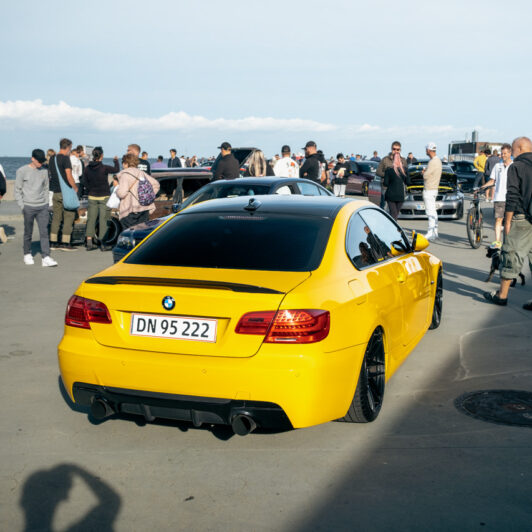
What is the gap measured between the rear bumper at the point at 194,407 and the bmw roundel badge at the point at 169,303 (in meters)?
0.48

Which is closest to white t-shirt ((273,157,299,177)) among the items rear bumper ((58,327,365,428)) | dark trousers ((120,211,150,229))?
dark trousers ((120,211,150,229))

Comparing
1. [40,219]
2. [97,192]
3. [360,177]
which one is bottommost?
[40,219]

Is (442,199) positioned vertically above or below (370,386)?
above

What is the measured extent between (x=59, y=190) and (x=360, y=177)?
73.1 feet

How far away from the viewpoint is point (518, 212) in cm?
832

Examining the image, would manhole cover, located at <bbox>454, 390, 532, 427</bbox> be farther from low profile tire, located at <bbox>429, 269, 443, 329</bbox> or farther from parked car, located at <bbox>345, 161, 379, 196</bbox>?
parked car, located at <bbox>345, 161, 379, 196</bbox>

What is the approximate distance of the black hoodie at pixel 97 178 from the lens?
566 inches

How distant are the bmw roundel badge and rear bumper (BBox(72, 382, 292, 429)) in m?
0.48

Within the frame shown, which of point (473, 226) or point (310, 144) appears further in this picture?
point (310, 144)

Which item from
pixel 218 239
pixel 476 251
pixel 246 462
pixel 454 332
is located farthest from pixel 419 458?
pixel 476 251

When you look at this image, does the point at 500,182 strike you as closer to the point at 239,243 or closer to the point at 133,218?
the point at 133,218

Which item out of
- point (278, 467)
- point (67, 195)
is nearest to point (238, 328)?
point (278, 467)

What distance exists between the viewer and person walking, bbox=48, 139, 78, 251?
47.2ft

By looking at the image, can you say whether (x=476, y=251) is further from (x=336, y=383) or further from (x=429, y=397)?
(x=336, y=383)
